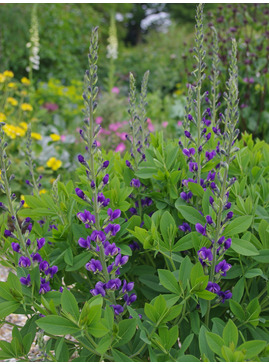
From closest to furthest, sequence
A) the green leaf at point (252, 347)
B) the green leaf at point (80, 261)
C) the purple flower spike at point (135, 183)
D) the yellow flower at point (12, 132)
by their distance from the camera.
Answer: the green leaf at point (252, 347) < the green leaf at point (80, 261) < the purple flower spike at point (135, 183) < the yellow flower at point (12, 132)

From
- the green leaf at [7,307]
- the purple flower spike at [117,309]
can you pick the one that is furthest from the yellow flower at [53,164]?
the purple flower spike at [117,309]

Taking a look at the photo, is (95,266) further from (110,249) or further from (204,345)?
(204,345)

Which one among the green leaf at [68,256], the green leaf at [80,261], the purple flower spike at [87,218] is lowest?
the green leaf at [80,261]

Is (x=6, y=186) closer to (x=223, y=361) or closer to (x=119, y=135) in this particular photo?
(x=223, y=361)

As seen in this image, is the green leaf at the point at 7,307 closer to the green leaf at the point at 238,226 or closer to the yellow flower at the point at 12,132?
the green leaf at the point at 238,226

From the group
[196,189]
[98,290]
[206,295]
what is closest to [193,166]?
[196,189]

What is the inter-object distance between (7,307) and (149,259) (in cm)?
71

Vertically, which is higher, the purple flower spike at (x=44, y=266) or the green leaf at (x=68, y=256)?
the green leaf at (x=68, y=256)

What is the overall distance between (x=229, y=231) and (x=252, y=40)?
4793mm

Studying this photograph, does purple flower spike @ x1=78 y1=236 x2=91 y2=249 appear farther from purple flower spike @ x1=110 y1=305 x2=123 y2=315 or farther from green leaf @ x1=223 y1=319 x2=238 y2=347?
green leaf @ x1=223 y1=319 x2=238 y2=347

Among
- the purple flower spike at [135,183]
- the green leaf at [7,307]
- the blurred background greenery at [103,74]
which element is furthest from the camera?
the blurred background greenery at [103,74]

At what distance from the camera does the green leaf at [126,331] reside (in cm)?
152

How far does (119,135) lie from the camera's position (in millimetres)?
6250

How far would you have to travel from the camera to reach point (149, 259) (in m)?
2.01
